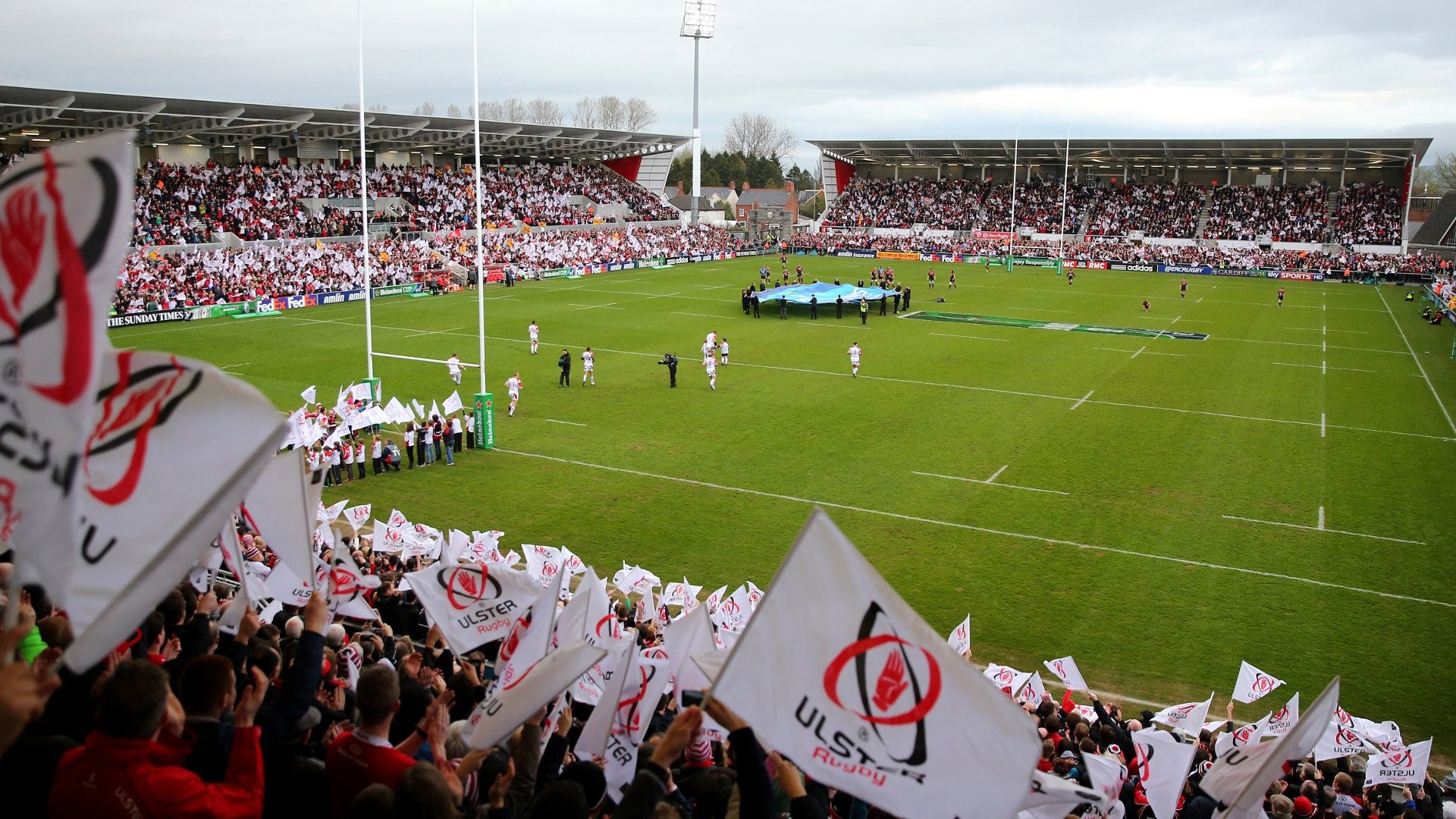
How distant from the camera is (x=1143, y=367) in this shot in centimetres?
3572

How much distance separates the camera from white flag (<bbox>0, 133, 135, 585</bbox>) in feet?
11.7

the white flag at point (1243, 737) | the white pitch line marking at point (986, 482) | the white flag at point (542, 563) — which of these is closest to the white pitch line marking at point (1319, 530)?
the white pitch line marking at point (986, 482)

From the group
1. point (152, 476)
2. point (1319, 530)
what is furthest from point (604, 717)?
point (1319, 530)

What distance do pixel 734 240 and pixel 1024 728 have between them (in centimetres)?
8091

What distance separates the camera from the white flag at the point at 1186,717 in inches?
390

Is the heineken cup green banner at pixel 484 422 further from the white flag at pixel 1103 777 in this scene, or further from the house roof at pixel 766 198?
the house roof at pixel 766 198

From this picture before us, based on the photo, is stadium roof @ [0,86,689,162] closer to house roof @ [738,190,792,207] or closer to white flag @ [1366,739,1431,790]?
white flag @ [1366,739,1431,790]

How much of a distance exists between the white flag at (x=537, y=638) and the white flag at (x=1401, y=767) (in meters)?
7.22

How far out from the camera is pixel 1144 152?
267 ft

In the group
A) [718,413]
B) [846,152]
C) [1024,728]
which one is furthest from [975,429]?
[846,152]

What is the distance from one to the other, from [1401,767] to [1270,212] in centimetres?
8207

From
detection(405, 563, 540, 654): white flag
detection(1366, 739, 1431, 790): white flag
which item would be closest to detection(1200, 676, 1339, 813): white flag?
detection(1366, 739, 1431, 790): white flag

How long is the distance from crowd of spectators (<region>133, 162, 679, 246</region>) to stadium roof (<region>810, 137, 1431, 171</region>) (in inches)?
895

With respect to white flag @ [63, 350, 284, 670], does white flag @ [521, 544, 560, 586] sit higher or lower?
lower
